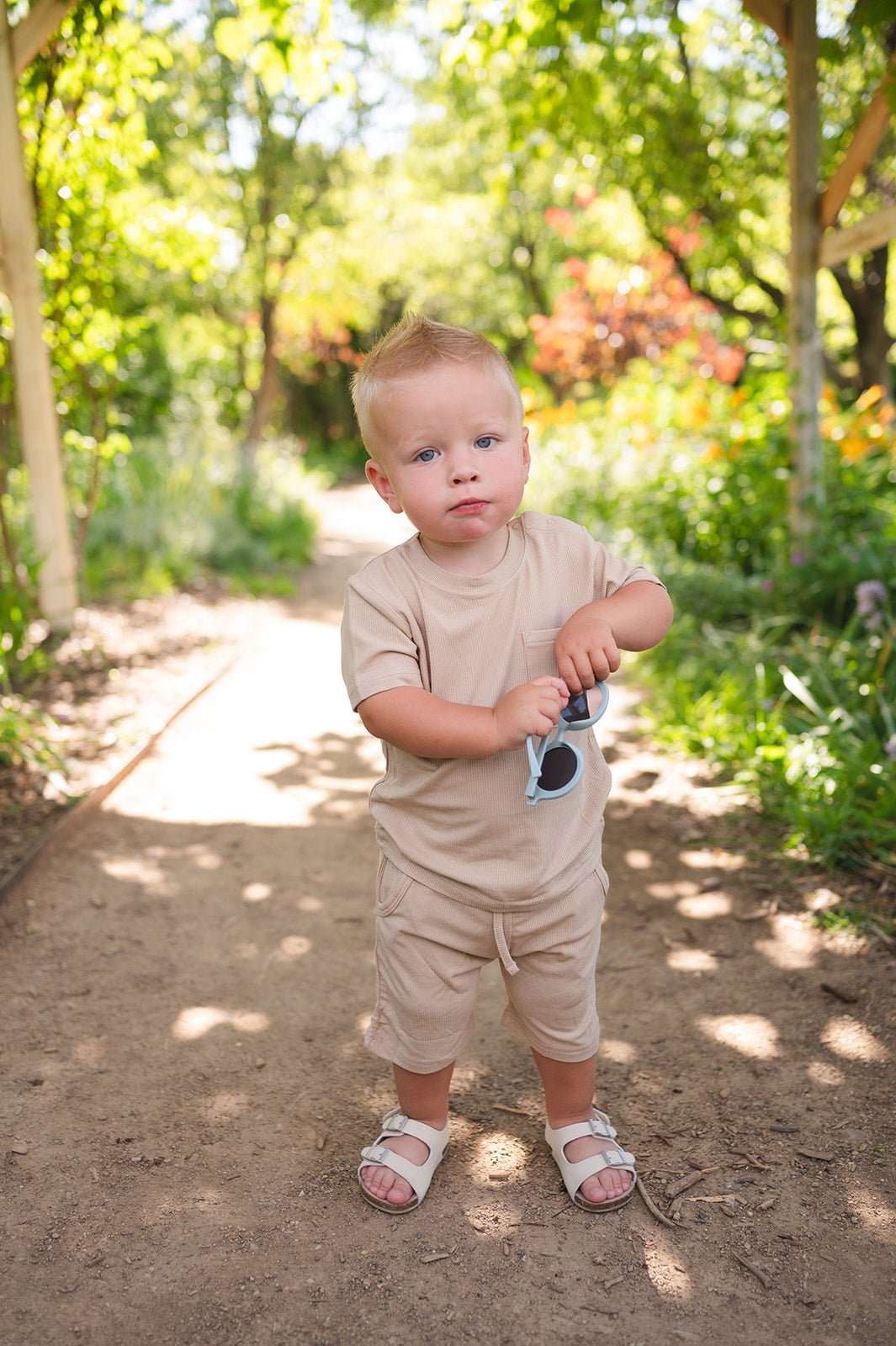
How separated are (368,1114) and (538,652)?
43.8 inches

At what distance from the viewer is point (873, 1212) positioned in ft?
6.20

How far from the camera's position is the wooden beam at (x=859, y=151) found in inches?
169

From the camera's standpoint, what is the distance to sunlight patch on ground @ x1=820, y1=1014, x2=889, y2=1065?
2361 millimetres

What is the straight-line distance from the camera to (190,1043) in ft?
8.16

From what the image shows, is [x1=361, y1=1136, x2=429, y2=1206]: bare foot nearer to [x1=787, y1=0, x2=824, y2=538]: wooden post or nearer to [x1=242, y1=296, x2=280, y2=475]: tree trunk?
[x1=787, y1=0, x2=824, y2=538]: wooden post

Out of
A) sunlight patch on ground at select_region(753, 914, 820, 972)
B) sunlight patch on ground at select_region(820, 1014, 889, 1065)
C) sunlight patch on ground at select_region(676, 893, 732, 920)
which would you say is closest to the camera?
sunlight patch on ground at select_region(820, 1014, 889, 1065)

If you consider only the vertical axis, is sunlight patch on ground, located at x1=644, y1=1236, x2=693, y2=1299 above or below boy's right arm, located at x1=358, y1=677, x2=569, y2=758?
below

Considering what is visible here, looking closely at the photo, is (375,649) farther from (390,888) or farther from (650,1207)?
(650,1207)

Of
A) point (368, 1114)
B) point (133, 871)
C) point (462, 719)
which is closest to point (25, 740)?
point (133, 871)

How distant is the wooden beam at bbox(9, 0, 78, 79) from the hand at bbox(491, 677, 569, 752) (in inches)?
180

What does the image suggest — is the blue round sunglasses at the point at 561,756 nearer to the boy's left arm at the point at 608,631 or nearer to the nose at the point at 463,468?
the boy's left arm at the point at 608,631

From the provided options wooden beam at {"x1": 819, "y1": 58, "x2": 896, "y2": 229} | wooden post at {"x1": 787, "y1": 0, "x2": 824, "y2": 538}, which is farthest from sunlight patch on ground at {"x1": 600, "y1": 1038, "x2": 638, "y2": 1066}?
wooden beam at {"x1": 819, "y1": 58, "x2": 896, "y2": 229}

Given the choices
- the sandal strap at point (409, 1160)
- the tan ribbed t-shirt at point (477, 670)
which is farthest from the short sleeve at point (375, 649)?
the sandal strap at point (409, 1160)

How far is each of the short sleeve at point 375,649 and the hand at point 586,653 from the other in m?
0.24
